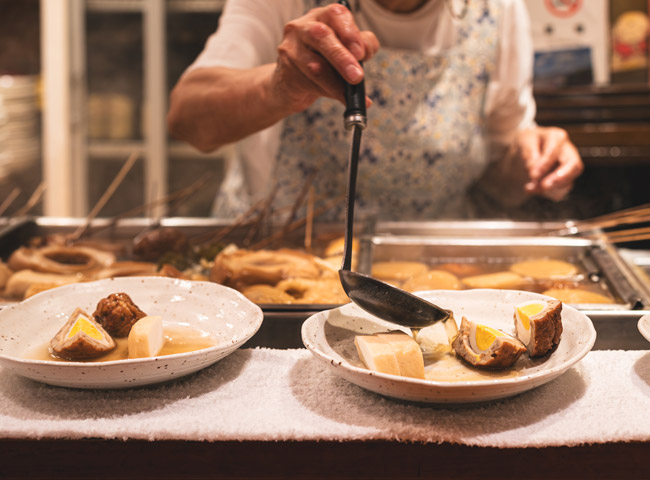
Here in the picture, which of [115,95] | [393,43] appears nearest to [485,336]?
[393,43]

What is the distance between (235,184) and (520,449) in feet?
6.33

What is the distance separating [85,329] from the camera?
122 centimetres

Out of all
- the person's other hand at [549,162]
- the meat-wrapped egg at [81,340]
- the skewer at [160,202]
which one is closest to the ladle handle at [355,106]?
the meat-wrapped egg at [81,340]

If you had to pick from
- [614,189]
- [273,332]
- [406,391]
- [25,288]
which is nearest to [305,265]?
[273,332]

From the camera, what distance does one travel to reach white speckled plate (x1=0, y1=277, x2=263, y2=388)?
1091 mm

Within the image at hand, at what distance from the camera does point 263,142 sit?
253cm

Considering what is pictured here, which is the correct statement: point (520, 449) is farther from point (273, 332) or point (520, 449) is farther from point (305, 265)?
point (305, 265)

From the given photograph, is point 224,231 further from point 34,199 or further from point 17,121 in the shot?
point 17,121

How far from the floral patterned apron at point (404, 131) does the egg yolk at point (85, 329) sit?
135cm

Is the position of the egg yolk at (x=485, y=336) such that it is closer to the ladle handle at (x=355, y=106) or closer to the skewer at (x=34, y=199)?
the ladle handle at (x=355, y=106)

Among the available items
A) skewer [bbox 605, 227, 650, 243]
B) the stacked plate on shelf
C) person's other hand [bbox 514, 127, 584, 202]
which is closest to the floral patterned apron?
person's other hand [bbox 514, 127, 584, 202]

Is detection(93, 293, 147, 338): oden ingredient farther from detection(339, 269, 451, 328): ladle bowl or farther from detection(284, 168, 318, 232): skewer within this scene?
detection(284, 168, 318, 232): skewer

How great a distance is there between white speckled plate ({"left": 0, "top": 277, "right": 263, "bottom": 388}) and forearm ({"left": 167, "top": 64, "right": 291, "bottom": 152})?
0.67 metres

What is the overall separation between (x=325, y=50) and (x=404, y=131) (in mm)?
1020
